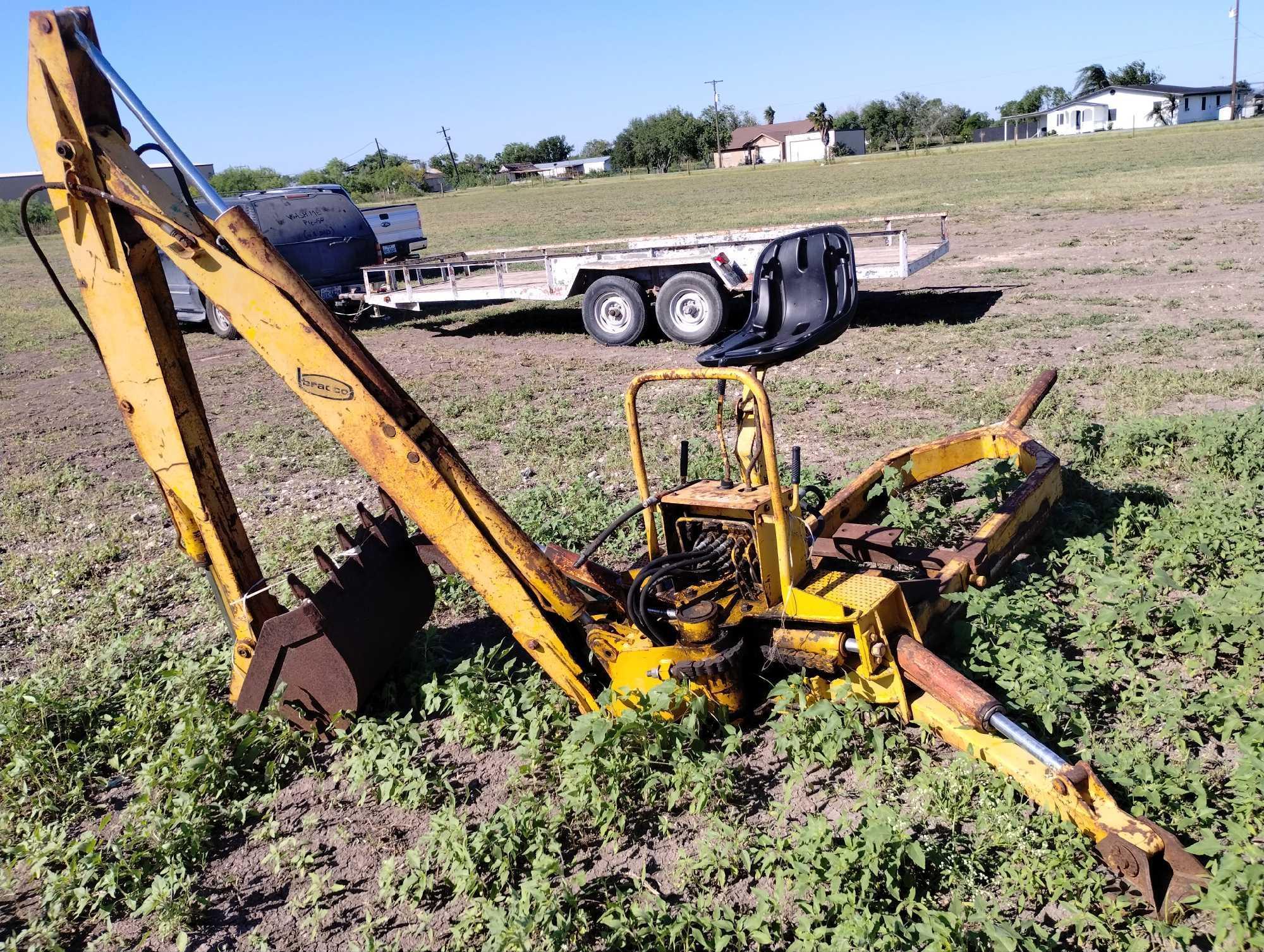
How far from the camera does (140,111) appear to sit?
3.07 meters

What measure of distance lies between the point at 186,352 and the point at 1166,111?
97744 mm

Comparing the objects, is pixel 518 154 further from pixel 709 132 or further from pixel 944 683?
pixel 944 683

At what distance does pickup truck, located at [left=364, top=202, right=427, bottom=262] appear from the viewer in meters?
15.2

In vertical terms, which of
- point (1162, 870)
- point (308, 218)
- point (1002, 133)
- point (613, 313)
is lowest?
point (1162, 870)

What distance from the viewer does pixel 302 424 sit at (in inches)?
360

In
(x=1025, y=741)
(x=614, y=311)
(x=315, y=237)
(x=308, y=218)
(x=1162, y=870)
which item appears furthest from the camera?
(x=308, y=218)

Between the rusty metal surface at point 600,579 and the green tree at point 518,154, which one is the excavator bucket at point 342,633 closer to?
the rusty metal surface at point 600,579

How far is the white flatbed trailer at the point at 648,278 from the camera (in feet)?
34.4

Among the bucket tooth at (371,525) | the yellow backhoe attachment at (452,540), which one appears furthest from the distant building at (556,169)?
the yellow backhoe attachment at (452,540)

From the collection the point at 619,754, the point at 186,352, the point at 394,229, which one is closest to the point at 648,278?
the point at 394,229

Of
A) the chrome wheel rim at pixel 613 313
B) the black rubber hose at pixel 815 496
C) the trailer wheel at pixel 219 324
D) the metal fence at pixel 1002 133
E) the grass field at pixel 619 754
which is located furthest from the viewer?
the metal fence at pixel 1002 133

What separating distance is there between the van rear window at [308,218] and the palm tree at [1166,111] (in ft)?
284

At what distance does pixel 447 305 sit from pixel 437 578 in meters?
11.6

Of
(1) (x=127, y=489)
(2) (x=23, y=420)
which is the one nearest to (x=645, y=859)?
(1) (x=127, y=489)
